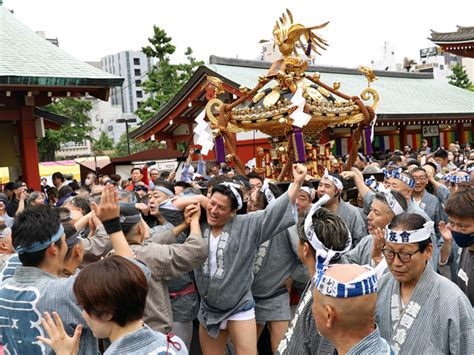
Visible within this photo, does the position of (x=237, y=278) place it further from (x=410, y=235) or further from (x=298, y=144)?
(x=298, y=144)

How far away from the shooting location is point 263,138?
48.2 feet

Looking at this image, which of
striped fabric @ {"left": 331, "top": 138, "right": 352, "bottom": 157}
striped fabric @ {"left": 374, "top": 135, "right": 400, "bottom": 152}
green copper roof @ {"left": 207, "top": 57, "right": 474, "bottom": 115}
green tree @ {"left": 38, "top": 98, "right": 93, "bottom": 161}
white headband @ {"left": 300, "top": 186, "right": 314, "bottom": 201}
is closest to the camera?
white headband @ {"left": 300, "top": 186, "right": 314, "bottom": 201}

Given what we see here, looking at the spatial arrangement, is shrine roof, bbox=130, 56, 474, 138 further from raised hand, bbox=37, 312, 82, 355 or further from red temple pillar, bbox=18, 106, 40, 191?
raised hand, bbox=37, 312, 82, 355

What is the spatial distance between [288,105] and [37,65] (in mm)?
4370

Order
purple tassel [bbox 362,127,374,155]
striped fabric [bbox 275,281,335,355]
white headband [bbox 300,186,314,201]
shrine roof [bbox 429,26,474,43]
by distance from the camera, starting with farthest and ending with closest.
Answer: shrine roof [bbox 429,26,474,43] → purple tassel [bbox 362,127,374,155] → white headband [bbox 300,186,314,201] → striped fabric [bbox 275,281,335,355]

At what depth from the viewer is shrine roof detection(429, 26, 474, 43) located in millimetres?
13073

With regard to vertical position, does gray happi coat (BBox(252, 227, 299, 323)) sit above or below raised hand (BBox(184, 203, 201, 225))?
below

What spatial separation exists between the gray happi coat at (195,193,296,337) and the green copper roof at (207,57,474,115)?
11.7 meters

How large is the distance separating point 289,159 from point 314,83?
1.34 metres

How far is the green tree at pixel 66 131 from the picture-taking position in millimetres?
28625

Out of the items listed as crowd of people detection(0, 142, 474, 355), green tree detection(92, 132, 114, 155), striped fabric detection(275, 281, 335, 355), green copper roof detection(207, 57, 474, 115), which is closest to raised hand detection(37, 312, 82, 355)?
crowd of people detection(0, 142, 474, 355)

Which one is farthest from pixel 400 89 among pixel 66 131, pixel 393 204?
pixel 66 131

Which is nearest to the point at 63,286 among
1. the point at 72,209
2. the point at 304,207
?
the point at 72,209

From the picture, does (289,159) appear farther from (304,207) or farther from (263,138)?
(263,138)
